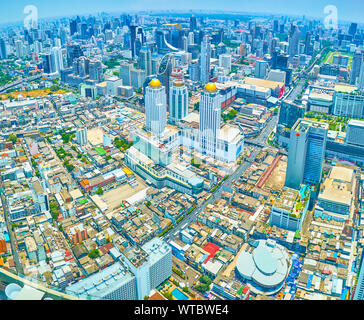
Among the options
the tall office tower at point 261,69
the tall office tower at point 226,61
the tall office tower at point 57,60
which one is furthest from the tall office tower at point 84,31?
the tall office tower at point 261,69

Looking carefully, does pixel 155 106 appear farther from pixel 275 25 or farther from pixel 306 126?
pixel 275 25

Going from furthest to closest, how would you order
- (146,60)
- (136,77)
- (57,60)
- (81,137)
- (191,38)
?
(191,38), (57,60), (136,77), (146,60), (81,137)

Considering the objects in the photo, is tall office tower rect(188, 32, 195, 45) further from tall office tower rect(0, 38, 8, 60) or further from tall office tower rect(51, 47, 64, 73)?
tall office tower rect(0, 38, 8, 60)

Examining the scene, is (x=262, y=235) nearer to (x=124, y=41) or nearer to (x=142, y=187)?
(x=142, y=187)

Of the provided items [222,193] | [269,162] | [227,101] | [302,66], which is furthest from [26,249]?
[302,66]

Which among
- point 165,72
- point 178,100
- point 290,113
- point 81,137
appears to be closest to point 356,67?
point 290,113

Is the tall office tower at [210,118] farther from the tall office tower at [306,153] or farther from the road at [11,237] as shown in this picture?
the road at [11,237]

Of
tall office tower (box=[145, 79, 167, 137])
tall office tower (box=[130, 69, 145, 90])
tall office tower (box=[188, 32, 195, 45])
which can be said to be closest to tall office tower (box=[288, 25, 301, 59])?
tall office tower (box=[188, 32, 195, 45])
